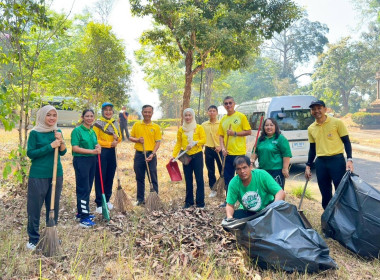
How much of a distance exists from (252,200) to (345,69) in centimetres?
3870

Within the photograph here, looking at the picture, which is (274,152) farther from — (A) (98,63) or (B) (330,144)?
(A) (98,63)

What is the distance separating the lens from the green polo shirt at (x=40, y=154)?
11.3ft

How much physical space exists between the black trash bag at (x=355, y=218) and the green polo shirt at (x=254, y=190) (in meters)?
0.76

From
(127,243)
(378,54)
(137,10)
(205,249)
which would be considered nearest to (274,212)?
(205,249)

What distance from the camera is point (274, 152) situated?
14.1 ft

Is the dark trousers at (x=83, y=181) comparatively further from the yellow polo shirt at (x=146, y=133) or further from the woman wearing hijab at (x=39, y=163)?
the yellow polo shirt at (x=146, y=133)

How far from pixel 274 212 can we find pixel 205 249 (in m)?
0.91

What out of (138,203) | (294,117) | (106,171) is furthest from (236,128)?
(294,117)

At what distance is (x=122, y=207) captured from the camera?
4.86 metres

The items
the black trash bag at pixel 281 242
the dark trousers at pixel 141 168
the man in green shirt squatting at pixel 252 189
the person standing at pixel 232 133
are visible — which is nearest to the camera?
the black trash bag at pixel 281 242

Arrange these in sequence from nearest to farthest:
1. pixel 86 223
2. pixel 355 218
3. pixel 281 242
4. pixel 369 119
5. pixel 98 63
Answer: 1. pixel 281 242
2. pixel 355 218
3. pixel 86 223
4. pixel 98 63
5. pixel 369 119

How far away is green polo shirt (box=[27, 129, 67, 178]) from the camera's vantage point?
345cm

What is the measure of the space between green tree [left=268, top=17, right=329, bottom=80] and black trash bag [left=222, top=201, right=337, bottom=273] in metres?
45.7

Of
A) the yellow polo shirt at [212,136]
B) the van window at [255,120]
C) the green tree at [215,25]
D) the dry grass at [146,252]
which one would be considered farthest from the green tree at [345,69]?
the dry grass at [146,252]
